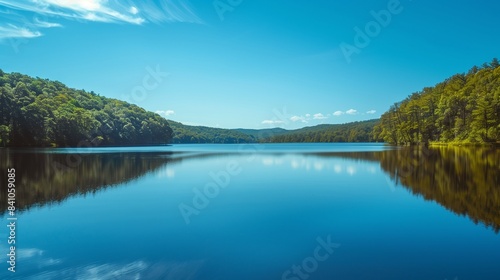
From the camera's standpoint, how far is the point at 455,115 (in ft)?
292

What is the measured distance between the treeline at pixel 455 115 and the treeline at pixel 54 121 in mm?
101480

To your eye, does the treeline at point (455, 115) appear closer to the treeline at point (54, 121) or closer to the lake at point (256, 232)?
the lake at point (256, 232)

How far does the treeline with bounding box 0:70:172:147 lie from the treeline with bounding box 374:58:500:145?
10148 centimetres

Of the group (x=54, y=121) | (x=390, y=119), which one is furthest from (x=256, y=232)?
(x=390, y=119)

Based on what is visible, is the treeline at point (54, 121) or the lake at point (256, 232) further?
the treeline at point (54, 121)

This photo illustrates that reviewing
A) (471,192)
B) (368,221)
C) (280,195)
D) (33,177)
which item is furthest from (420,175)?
(33,177)

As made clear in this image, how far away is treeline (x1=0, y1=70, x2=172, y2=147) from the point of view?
76.7 meters

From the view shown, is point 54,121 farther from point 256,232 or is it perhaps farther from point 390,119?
point 390,119

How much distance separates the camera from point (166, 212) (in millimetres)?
14094

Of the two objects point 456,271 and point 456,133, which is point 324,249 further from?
point 456,133

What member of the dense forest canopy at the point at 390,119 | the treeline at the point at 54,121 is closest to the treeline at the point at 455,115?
the dense forest canopy at the point at 390,119

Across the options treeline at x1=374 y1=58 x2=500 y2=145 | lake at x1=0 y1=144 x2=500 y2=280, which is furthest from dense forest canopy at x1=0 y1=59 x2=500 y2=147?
lake at x1=0 y1=144 x2=500 y2=280

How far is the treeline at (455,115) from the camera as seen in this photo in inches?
2815

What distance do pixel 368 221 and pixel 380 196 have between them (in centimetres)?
609
